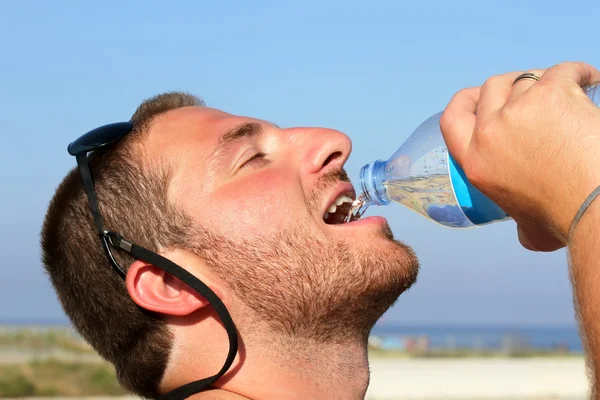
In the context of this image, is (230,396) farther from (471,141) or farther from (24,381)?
(24,381)

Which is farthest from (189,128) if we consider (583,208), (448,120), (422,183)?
(583,208)

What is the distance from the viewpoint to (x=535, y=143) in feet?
7.43

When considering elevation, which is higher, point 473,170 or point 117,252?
point 473,170

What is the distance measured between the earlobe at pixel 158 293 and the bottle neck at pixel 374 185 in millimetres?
1020

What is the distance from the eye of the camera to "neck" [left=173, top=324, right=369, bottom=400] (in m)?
3.48

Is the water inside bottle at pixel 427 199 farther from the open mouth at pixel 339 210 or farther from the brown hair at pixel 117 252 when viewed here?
the brown hair at pixel 117 252

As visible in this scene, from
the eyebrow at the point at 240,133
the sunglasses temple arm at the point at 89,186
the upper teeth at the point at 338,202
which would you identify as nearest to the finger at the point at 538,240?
the upper teeth at the point at 338,202

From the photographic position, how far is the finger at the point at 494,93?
241cm

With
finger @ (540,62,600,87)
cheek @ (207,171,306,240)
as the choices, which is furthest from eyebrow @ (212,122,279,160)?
finger @ (540,62,600,87)

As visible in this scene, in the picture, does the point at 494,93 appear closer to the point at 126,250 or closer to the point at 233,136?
the point at 233,136

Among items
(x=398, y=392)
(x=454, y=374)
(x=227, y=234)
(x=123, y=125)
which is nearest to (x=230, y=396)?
(x=227, y=234)

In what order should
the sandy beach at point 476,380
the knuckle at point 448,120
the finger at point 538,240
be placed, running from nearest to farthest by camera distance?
the knuckle at point 448,120
the finger at point 538,240
the sandy beach at point 476,380

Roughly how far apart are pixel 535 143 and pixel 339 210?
1707 mm

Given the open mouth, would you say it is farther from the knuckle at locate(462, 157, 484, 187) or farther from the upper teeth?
the knuckle at locate(462, 157, 484, 187)
